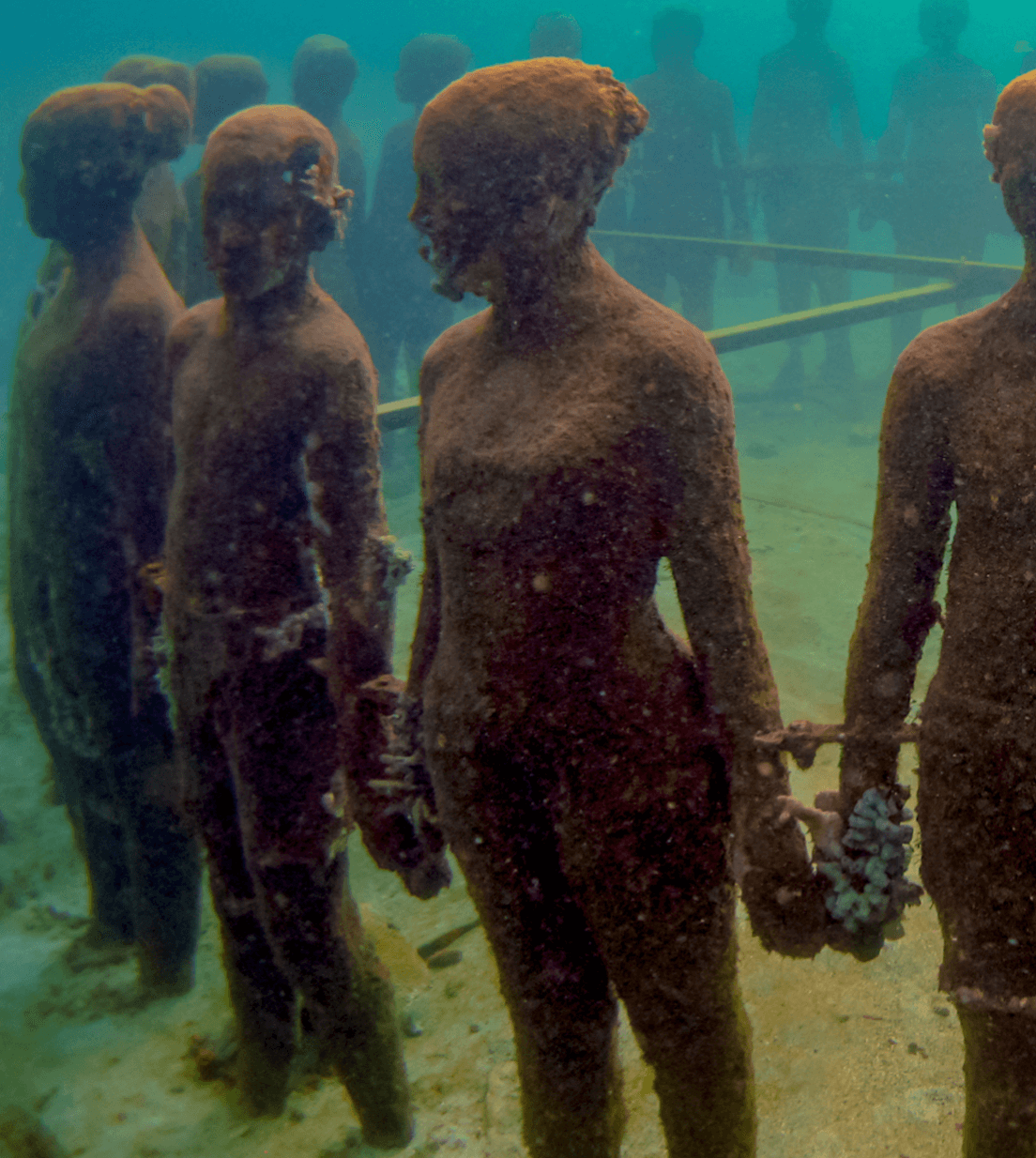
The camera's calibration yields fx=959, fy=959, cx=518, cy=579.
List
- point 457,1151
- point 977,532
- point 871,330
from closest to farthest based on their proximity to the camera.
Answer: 1. point 977,532
2. point 457,1151
3. point 871,330

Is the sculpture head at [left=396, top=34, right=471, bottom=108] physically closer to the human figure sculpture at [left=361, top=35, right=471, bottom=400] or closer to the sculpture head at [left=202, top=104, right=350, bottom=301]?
the human figure sculpture at [left=361, top=35, right=471, bottom=400]

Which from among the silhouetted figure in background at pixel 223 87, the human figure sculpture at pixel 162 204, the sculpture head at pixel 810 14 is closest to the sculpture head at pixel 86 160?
the human figure sculpture at pixel 162 204

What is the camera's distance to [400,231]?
976 centimetres

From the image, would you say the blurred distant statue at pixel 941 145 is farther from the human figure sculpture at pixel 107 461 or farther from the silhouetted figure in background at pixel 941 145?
the human figure sculpture at pixel 107 461

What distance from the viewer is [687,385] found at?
58.8 inches

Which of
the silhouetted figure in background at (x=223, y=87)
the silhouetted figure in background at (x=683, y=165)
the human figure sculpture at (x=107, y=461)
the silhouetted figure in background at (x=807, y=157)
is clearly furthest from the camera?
the silhouetted figure in background at (x=807, y=157)

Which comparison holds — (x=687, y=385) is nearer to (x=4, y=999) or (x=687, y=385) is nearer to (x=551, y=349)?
(x=551, y=349)

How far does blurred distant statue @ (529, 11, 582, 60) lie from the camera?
1216cm

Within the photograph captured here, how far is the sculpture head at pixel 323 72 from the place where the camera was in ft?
25.9

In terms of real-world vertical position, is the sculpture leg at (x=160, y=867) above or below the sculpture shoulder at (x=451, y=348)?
below

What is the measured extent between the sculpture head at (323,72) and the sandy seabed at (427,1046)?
20.6 ft

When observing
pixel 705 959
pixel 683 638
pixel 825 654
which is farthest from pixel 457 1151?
pixel 825 654

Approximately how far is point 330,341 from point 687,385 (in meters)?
0.88

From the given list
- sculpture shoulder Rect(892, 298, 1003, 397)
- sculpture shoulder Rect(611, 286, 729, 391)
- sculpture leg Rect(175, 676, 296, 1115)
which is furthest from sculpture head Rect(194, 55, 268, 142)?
sculpture shoulder Rect(892, 298, 1003, 397)
